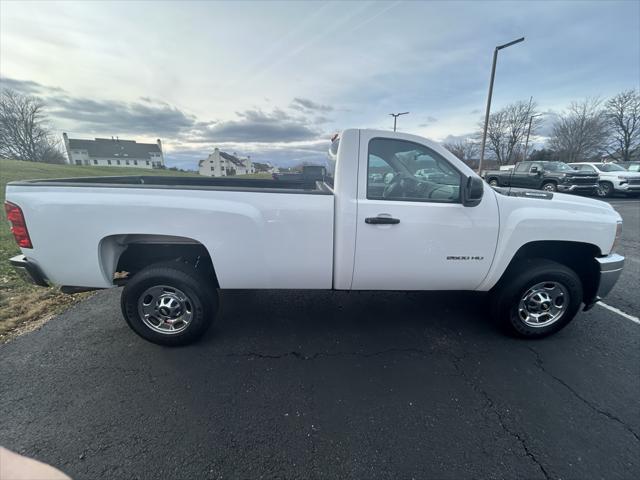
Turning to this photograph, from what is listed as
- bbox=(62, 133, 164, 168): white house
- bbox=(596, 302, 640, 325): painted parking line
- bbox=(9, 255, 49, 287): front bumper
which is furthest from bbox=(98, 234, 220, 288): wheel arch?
bbox=(62, 133, 164, 168): white house

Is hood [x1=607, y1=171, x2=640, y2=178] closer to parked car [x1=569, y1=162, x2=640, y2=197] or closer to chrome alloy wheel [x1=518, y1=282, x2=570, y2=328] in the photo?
parked car [x1=569, y1=162, x2=640, y2=197]

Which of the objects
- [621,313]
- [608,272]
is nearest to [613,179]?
[621,313]

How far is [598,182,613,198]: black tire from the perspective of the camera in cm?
1542

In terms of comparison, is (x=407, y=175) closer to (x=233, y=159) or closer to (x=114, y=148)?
(x=233, y=159)

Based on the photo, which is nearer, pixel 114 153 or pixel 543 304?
pixel 543 304

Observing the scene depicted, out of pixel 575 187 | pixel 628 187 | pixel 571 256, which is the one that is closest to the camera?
pixel 571 256

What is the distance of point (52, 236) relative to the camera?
2498mm

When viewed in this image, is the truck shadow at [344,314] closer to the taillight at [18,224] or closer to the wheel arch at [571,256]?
the wheel arch at [571,256]

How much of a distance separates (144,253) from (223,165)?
2872 inches

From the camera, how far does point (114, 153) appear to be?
Result: 77.8 m

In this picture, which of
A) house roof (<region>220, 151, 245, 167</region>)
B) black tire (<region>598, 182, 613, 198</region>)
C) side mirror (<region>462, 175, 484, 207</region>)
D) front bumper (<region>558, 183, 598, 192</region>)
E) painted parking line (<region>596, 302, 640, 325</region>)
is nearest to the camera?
side mirror (<region>462, 175, 484, 207</region>)

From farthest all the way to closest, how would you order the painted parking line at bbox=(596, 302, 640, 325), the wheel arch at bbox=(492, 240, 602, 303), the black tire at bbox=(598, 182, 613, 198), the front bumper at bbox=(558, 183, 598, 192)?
the black tire at bbox=(598, 182, 613, 198)
the front bumper at bbox=(558, 183, 598, 192)
the painted parking line at bbox=(596, 302, 640, 325)
the wheel arch at bbox=(492, 240, 602, 303)

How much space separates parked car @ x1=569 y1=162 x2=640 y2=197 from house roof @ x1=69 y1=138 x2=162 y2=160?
300 ft

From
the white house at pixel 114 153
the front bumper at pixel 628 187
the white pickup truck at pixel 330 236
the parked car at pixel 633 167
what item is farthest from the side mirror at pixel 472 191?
the white house at pixel 114 153
